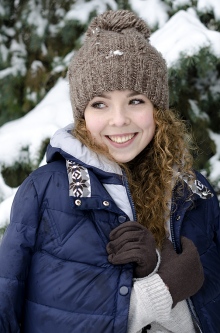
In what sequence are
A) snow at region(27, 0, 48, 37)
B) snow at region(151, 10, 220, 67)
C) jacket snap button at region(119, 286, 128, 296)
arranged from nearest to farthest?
jacket snap button at region(119, 286, 128, 296) < snow at region(151, 10, 220, 67) < snow at region(27, 0, 48, 37)

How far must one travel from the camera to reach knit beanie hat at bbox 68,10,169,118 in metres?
1.88

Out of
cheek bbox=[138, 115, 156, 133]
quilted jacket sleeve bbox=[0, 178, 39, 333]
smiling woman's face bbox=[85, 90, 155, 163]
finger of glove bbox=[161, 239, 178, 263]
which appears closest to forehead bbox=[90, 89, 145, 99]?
smiling woman's face bbox=[85, 90, 155, 163]

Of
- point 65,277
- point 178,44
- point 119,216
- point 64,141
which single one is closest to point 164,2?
point 178,44

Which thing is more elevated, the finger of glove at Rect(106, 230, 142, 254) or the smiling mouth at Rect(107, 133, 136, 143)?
the smiling mouth at Rect(107, 133, 136, 143)

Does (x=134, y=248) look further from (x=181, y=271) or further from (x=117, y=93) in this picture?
(x=117, y=93)

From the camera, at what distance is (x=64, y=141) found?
1907mm

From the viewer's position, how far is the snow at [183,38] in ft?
8.58

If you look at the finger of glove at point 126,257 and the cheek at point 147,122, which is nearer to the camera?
the finger of glove at point 126,257

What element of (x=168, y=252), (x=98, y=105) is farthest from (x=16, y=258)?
(x=98, y=105)

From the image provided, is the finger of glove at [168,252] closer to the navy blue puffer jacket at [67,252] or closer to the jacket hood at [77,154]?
the navy blue puffer jacket at [67,252]

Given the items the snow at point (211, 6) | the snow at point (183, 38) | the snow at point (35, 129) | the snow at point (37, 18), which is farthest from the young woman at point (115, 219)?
the snow at point (37, 18)

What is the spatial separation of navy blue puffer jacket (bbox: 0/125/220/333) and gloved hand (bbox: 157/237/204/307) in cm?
15

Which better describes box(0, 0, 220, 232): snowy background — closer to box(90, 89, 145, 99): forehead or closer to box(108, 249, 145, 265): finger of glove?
box(90, 89, 145, 99): forehead

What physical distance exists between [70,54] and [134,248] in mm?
1854
